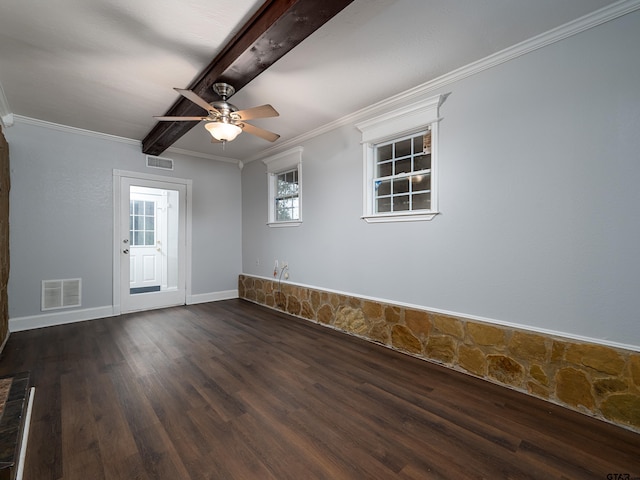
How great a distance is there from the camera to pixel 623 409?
5.74ft

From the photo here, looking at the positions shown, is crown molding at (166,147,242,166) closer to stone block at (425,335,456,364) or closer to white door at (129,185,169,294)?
white door at (129,185,169,294)

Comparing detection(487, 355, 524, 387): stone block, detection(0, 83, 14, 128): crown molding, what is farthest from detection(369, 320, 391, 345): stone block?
detection(0, 83, 14, 128): crown molding

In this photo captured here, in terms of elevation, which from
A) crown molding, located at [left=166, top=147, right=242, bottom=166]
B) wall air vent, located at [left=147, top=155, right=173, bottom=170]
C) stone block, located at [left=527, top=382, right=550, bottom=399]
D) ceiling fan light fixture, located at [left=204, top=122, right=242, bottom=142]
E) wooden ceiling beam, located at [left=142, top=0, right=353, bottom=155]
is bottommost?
stone block, located at [left=527, top=382, right=550, bottom=399]

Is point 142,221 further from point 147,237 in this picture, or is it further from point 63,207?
point 63,207

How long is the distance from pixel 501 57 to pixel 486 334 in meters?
2.25

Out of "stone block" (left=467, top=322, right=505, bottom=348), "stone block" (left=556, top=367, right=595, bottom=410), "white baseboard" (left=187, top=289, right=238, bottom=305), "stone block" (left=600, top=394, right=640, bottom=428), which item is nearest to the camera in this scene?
"stone block" (left=600, top=394, right=640, bottom=428)

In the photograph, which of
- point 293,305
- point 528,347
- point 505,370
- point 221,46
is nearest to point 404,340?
point 505,370

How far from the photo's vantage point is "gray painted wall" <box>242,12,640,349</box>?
1.81 meters

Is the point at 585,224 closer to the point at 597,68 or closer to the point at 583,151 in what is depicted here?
the point at 583,151

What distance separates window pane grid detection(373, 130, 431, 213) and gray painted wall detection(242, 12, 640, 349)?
21 centimetres

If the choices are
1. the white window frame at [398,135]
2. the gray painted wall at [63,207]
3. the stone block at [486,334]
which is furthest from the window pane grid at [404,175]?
the gray painted wall at [63,207]

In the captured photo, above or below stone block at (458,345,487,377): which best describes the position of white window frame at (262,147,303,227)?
above

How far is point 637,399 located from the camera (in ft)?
5.61

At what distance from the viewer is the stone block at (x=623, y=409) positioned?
1714mm
